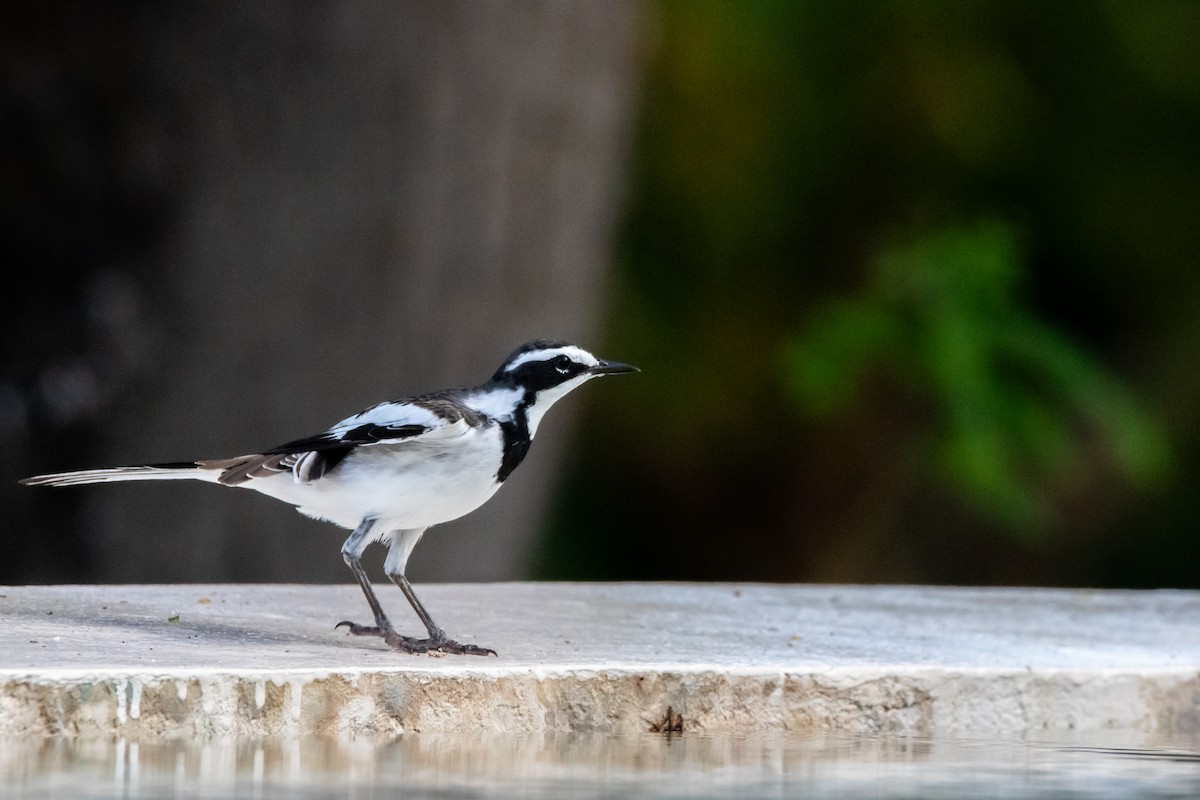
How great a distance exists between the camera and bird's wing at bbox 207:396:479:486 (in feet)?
15.8

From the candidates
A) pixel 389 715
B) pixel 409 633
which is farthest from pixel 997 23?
pixel 389 715

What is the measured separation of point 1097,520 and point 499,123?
637cm

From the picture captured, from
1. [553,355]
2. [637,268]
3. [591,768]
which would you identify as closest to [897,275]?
[637,268]

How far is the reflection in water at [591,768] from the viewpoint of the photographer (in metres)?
3.21

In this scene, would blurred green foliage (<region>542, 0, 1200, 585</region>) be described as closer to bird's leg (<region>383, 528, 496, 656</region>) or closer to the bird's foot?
bird's leg (<region>383, 528, 496, 656</region>)

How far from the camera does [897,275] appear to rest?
953 cm

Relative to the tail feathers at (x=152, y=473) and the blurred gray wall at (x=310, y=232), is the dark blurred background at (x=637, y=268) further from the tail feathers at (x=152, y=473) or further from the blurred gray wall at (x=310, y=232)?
the tail feathers at (x=152, y=473)

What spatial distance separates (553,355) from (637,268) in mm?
6124

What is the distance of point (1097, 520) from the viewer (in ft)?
41.3

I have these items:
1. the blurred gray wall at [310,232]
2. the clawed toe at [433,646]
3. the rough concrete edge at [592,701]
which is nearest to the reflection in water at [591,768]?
the rough concrete edge at [592,701]

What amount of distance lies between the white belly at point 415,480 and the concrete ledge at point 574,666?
390mm

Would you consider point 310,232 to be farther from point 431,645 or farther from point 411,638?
point 431,645

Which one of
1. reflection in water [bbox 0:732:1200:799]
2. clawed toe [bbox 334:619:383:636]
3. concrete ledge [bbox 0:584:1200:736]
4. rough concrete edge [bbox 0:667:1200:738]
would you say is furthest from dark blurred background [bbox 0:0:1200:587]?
reflection in water [bbox 0:732:1200:799]

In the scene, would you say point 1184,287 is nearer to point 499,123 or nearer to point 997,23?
point 997,23
